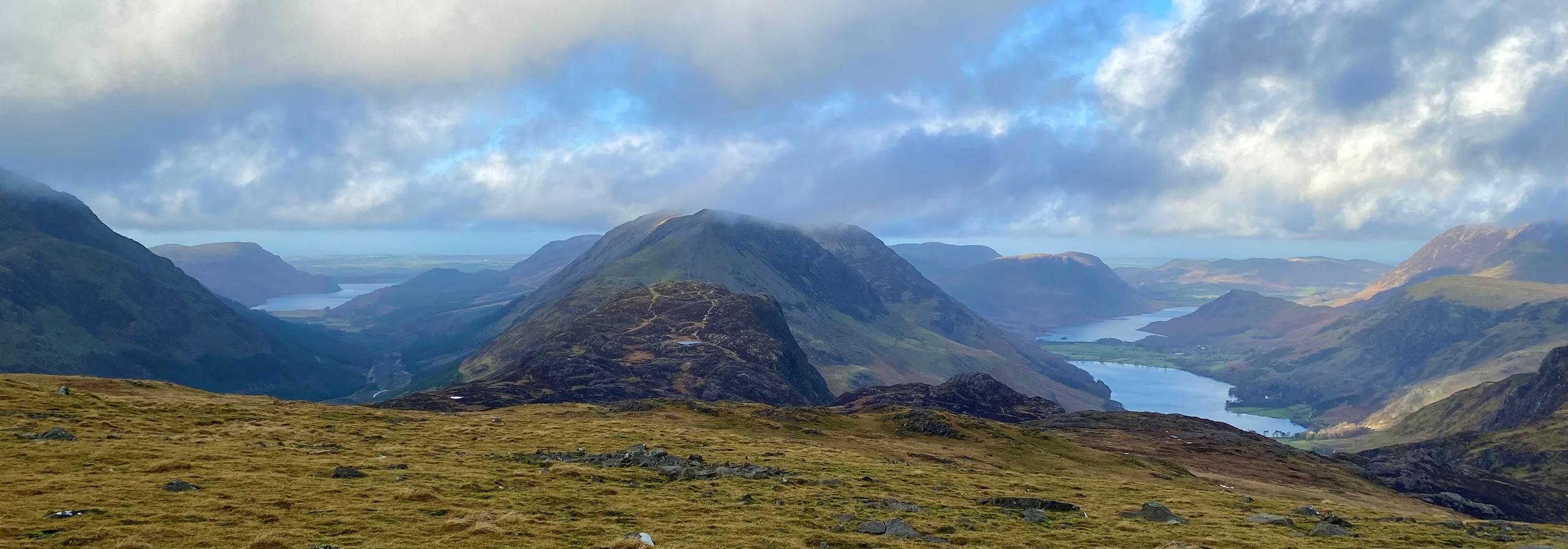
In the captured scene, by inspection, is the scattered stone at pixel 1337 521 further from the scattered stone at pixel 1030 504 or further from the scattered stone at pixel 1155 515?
the scattered stone at pixel 1030 504

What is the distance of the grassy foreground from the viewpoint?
32.2 metres

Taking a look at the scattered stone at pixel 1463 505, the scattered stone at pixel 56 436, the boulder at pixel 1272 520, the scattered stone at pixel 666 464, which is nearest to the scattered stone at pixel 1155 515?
the boulder at pixel 1272 520

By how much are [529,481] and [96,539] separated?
2045 cm

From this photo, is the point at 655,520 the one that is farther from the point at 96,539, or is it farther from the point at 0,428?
the point at 0,428

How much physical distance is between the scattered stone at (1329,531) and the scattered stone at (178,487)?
2255 inches

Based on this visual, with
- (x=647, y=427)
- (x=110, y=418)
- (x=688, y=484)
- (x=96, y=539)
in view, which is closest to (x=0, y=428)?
(x=110, y=418)

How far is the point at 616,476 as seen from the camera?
49719 millimetres

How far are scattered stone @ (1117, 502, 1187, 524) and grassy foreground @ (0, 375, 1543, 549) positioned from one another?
1046mm

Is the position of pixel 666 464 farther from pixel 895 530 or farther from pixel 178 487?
pixel 178 487

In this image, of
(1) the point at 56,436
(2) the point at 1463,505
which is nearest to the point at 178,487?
(1) the point at 56,436

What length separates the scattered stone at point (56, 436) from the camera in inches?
1919

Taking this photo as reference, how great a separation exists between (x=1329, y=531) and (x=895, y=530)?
2662cm

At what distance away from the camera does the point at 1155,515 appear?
48.6 meters

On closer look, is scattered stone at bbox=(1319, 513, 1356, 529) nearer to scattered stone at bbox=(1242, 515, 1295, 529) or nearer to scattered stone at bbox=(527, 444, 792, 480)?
scattered stone at bbox=(1242, 515, 1295, 529)
